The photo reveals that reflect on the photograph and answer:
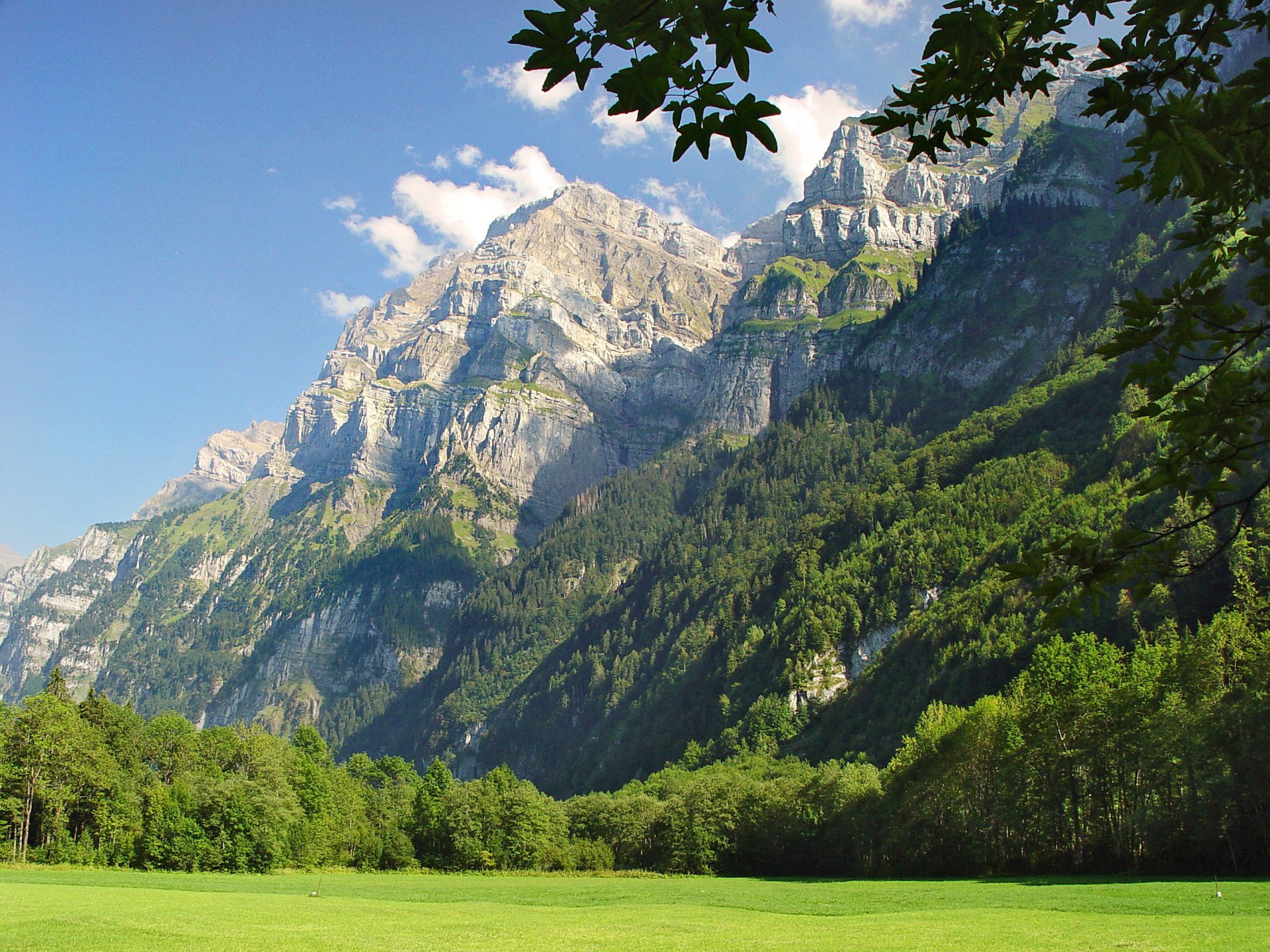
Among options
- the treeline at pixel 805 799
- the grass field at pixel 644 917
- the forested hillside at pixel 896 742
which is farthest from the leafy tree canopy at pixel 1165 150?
the treeline at pixel 805 799

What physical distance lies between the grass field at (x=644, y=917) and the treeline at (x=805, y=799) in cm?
798

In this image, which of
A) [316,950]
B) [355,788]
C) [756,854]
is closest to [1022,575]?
[316,950]

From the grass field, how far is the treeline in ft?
26.2

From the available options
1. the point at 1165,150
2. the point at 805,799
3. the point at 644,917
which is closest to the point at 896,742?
the point at 805,799

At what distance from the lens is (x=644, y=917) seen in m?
39.5

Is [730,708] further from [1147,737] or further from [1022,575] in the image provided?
[1022,575]

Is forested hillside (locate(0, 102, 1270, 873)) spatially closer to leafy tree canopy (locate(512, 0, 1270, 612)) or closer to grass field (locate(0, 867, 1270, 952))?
leafy tree canopy (locate(512, 0, 1270, 612))

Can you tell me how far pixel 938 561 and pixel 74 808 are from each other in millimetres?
123862

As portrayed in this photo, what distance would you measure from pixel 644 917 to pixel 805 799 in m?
54.0

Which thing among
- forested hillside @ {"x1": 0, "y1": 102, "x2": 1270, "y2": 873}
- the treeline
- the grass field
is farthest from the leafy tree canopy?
the treeline

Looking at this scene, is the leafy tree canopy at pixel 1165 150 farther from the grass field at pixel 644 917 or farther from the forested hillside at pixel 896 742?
the grass field at pixel 644 917

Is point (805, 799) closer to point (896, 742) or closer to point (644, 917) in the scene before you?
point (896, 742)

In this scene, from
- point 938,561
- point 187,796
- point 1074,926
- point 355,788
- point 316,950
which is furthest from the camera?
point 938,561

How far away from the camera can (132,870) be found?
2776 inches
